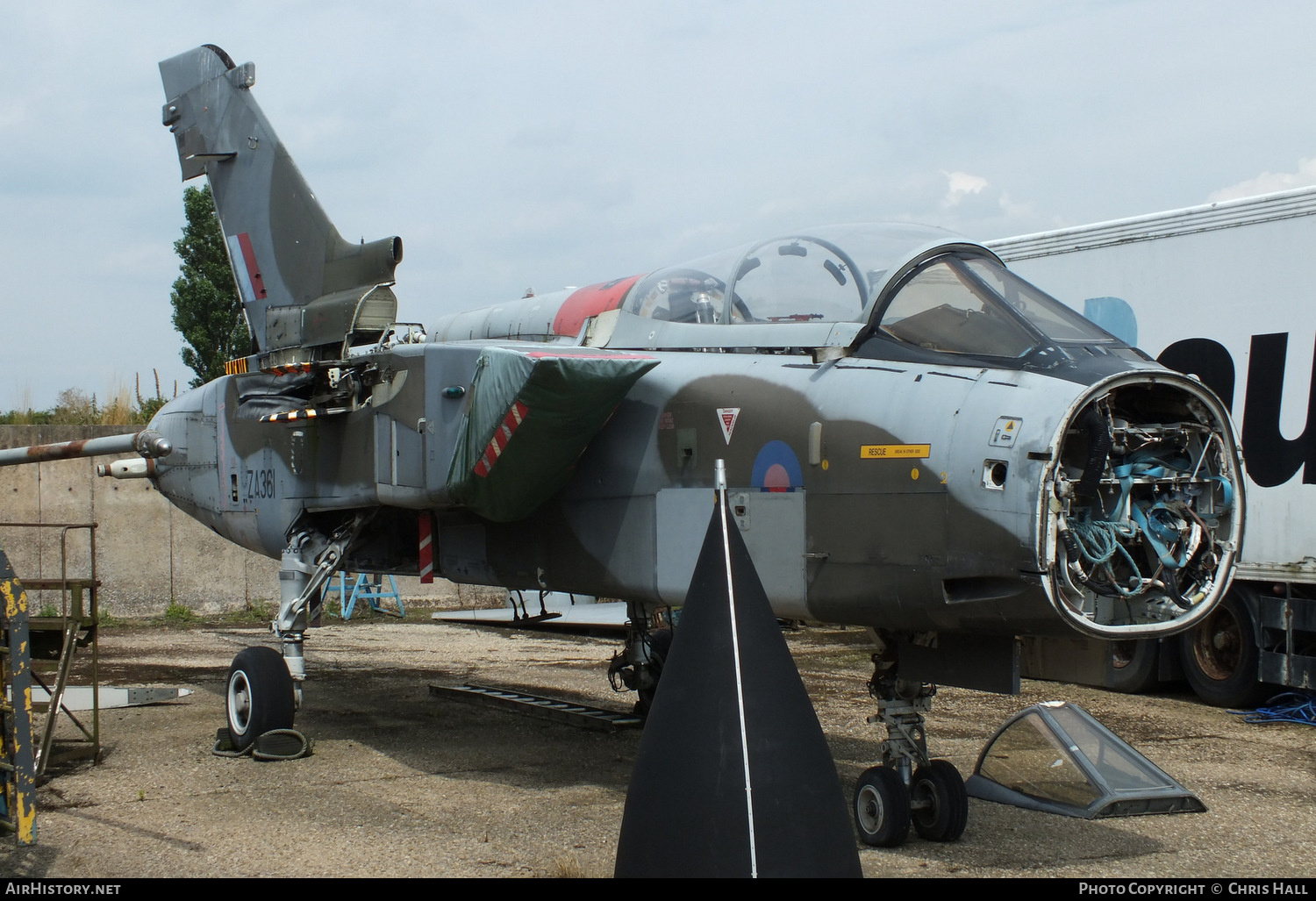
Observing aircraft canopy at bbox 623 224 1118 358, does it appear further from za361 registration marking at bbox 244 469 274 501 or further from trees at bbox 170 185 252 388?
trees at bbox 170 185 252 388

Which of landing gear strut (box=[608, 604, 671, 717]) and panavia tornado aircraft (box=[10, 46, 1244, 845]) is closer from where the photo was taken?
panavia tornado aircraft (box=[10, 46, 1244, 845])

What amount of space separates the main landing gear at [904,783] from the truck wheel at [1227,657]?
5.86 m

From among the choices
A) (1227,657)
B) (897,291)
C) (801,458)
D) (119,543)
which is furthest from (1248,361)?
(119,543)

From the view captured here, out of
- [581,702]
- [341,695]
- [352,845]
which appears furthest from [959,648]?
[341,695]

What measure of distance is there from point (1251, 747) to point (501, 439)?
6392 millimetres

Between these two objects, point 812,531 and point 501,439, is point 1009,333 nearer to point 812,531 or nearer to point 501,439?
point 812,531

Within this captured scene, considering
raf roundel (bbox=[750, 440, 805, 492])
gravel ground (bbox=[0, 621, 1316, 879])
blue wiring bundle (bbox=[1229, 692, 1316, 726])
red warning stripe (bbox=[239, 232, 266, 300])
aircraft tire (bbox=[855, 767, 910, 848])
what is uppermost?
red warning stripe (bbox=[239, 232, 266, 300])

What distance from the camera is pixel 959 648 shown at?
6043mm

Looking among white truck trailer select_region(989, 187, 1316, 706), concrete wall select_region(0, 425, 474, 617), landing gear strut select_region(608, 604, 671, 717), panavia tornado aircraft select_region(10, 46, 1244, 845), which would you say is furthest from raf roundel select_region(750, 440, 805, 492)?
concrete wall select_region(0, 425, 474, 617)

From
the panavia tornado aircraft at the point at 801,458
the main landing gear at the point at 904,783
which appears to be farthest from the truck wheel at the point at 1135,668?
the main landing gear at the point at 904,783

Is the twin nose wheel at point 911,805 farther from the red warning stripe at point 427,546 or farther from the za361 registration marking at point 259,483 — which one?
the za361 registration marking at point 259,483

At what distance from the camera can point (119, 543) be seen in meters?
17.5

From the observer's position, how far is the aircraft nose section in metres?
5.32

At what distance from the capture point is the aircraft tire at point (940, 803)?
6.15 meters
